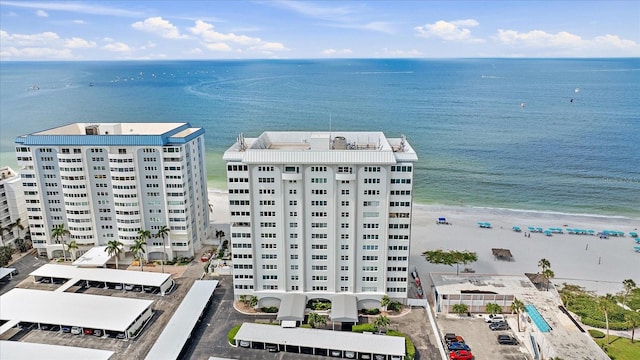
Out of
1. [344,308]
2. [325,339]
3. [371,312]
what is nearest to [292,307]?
[344,308]

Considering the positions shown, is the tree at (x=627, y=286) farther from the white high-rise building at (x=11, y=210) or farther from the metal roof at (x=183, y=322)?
the white high-rise building at (x=11, y=210)

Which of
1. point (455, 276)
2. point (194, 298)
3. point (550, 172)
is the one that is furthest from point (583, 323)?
point (550, 172)

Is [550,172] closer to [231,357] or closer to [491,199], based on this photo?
[491,199]

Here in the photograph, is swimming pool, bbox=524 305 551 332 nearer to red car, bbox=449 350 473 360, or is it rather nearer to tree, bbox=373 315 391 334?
red car, bbox=449 350 473 360

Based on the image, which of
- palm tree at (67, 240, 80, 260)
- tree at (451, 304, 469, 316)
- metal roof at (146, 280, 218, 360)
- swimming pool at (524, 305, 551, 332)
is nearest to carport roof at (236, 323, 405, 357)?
metal roof at (146, 280, 218, 360)

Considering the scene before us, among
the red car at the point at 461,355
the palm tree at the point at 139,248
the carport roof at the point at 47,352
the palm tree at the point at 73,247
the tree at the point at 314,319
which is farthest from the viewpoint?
the palm tree at the point at 73,247

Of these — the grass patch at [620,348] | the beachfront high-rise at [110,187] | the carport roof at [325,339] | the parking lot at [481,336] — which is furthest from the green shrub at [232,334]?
the grass patch at [620,348]

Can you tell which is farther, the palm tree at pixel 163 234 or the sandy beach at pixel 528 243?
the sandy beach at pixel 528 243
